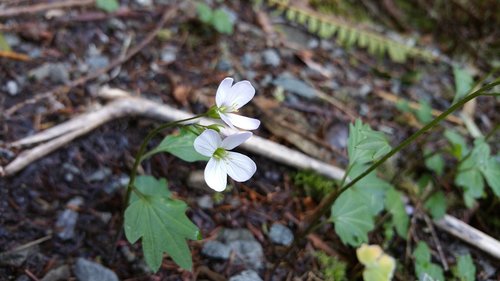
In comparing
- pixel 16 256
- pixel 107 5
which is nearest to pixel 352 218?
pixel 16 256

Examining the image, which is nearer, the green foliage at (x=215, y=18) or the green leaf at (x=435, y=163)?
the green leaf at (x=435, y=163)

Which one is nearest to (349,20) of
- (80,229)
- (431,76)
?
(431,76)

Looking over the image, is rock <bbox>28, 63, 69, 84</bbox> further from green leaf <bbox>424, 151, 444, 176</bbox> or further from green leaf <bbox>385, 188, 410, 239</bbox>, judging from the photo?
green leaf <bbox>424, 151, 444, 176</bbox>

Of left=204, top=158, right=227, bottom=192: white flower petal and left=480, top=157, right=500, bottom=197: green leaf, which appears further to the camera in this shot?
left=480, top=157, right=500, bottom=197: green leaf

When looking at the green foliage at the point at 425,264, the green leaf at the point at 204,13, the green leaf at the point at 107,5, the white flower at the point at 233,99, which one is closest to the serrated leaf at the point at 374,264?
the green foliage at the point at 425,264

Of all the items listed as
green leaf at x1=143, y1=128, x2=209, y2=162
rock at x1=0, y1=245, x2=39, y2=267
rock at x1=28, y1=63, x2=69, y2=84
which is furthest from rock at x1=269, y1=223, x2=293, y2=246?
rock at x1=28, y1=63, x2=69, y2=84

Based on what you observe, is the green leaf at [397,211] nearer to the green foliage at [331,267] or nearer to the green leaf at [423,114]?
the green foliage at [331,267]

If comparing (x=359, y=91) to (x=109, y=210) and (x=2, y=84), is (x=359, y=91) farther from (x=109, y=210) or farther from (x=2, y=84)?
(x=2, y=84)
